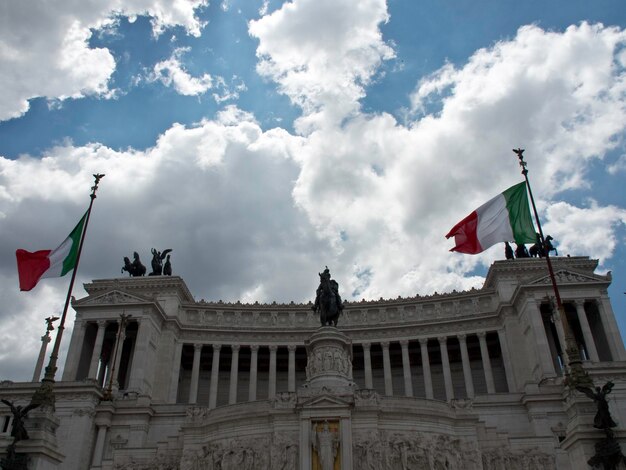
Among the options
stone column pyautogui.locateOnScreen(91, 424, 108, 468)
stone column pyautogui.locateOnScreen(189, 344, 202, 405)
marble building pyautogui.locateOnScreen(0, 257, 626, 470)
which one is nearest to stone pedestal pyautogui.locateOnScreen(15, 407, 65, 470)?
marble building pyautogui.locateOnScreen(0, 257, 626, 470)

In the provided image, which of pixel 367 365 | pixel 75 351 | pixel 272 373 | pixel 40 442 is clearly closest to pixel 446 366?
pixel 367 365

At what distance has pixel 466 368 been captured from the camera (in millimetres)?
61844

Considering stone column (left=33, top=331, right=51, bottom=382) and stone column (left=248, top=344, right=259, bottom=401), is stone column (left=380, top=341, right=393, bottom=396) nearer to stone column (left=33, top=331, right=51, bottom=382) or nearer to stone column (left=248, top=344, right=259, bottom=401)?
stone column (left=248, top=344, right=259, bottom=401)

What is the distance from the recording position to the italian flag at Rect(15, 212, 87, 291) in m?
31.8

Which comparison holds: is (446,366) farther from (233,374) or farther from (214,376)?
(214,376)

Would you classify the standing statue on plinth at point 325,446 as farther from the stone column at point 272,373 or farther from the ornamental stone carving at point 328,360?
the stone column at point 272,373

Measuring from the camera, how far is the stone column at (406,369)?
6184 cm

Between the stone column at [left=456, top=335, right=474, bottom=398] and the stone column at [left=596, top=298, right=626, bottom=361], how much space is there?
45.4 feet

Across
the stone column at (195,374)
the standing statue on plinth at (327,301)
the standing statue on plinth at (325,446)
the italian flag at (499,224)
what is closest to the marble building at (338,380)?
the standing statue on plinth at (325,446)

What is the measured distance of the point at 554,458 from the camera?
33.6 metres

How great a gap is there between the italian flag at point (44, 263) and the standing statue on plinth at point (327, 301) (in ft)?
51.1

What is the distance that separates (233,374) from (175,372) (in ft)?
20.8

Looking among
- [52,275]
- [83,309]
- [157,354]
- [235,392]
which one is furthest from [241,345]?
[52,275]

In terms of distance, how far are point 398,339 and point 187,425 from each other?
3589 centimetres
